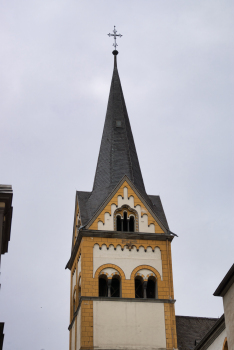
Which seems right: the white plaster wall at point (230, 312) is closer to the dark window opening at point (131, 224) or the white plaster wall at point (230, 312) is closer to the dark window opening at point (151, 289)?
the dark window opening at point (151, 289)

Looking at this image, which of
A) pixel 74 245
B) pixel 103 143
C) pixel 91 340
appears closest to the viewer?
pixel 91 340

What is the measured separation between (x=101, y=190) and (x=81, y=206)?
1517mm

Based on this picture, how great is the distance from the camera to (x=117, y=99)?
45.0 m

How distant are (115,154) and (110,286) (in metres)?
9.01

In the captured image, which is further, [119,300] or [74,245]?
[74,245]

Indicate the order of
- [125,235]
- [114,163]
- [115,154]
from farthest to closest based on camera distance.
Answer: [115,154] → [114,163] → [125,235]

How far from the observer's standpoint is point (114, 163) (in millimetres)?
40969

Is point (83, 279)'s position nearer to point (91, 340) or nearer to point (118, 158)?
point (91, 340)

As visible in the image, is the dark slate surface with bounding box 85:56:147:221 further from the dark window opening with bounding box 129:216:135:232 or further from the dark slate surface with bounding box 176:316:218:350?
the dark slate surface with bounding box 176:316:218:350

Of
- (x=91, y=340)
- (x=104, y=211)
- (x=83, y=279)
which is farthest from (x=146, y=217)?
(x=91, y=340)

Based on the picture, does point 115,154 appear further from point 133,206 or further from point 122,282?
point 122,282

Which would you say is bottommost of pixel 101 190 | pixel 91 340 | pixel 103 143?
pixel 91 340

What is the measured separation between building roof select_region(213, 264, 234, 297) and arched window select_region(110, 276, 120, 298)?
609 inches

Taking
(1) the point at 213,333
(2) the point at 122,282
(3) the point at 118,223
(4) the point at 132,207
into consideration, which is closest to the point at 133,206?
(4) the point at 132,207
